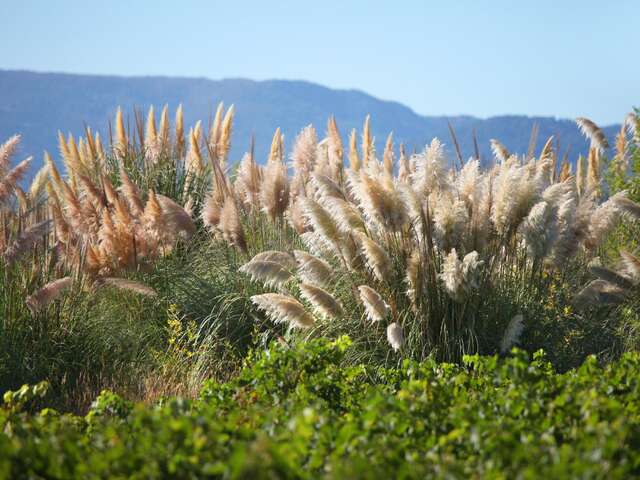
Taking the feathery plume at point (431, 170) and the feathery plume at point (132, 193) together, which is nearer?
the feathery plume at point (431, 170)

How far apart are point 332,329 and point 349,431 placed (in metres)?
2.54

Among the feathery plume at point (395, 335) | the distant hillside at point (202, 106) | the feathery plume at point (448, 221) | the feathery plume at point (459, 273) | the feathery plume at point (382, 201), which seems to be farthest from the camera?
the distant hillside at point (202, 106)

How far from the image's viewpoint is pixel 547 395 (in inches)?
145

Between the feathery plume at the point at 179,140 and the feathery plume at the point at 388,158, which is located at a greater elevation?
the feathery plume at the point at 388,158

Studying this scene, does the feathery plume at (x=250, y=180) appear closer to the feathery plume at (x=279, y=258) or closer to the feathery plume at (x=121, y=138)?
the feathery plume at (x=279, y=258)

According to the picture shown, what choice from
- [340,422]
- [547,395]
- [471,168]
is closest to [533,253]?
[471,168]

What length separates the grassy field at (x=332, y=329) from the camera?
294cm

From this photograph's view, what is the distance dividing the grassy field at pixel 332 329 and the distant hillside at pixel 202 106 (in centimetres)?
4972

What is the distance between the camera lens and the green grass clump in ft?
8.94

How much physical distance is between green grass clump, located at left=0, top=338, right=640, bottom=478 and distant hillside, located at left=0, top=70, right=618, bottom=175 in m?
52.5

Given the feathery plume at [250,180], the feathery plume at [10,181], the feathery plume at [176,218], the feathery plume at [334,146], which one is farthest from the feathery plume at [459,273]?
the feathery plume at [10,181]

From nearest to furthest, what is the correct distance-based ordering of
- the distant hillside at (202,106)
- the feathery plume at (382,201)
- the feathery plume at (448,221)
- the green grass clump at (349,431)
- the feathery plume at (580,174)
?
the green grass clump at (349,431)
the feathery plume at (382,201)
the feathery plume at (448,221)
the feathery plume at (580,174)
the distant hillside at (202,106)

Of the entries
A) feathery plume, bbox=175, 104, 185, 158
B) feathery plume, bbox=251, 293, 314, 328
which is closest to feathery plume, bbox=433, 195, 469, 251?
feathery plume, bbox=251, 293, 314, 328

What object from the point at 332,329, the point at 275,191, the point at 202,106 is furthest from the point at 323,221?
the point at 202,106
